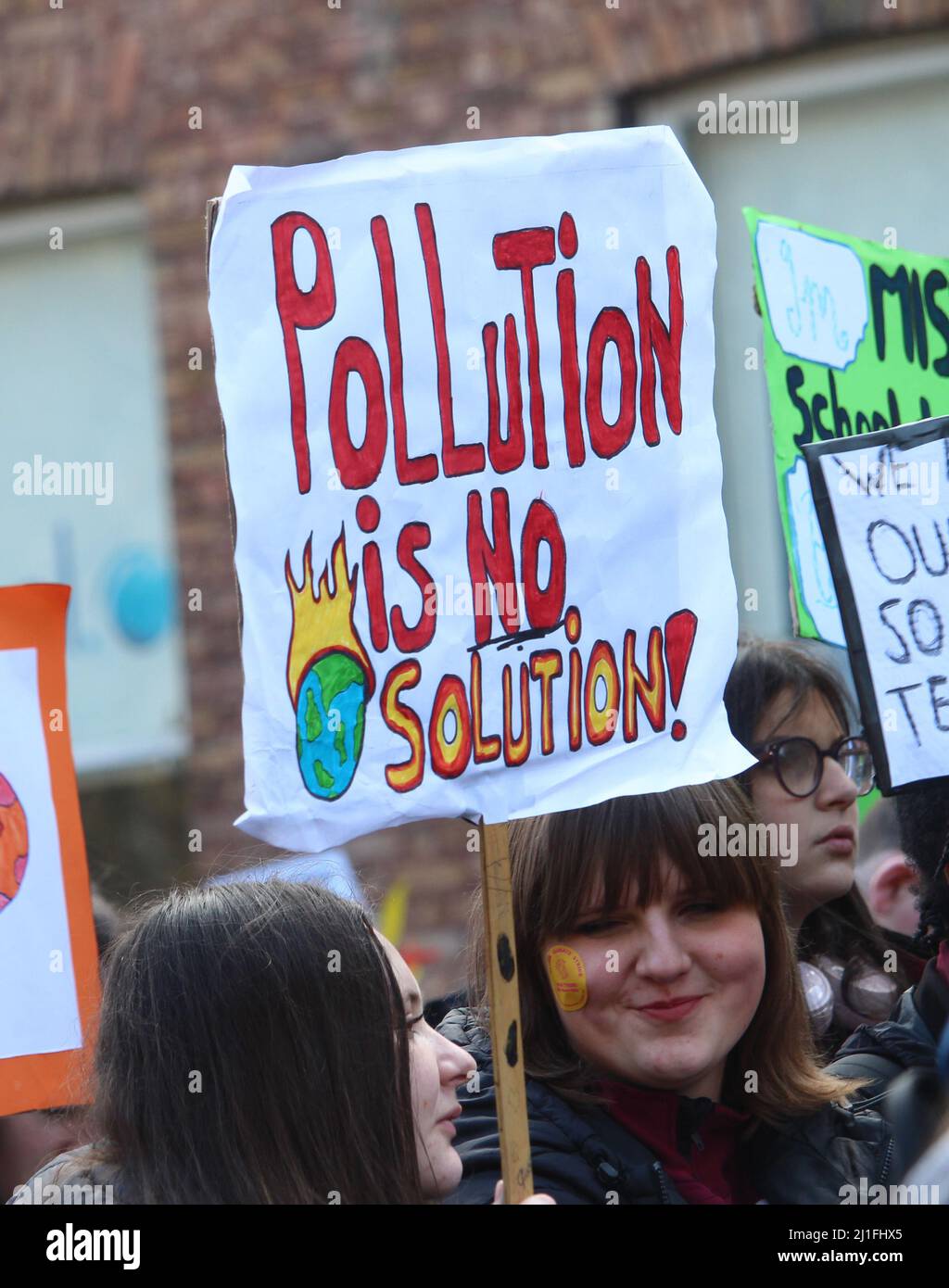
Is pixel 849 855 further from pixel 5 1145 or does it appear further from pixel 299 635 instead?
pixel 5 1145

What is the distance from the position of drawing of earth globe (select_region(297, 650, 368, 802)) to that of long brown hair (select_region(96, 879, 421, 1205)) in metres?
0.16

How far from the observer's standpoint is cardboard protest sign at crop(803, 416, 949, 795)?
7.49 feet

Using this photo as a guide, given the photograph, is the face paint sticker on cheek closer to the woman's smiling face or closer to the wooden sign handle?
the woman's smiling face

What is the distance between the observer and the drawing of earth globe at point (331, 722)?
2.04m

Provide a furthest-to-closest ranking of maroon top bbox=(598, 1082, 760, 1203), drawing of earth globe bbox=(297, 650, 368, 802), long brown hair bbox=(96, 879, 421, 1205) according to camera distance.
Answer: maroon top bbox=(598, 1082, 760, 1203) < drawing of earth globe bbox=(297, 650, 368, 802) < long brown hair bbox=(96, 879, 421, 1205)

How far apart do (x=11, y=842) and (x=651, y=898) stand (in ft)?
2.81

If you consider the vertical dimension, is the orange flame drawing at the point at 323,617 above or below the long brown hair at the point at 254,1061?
above

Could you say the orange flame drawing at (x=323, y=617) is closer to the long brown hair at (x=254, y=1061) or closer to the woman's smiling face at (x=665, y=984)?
the long brown hair at (x=254, y=1061)

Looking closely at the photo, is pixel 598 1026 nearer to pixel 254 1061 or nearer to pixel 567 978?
pixel 567 978

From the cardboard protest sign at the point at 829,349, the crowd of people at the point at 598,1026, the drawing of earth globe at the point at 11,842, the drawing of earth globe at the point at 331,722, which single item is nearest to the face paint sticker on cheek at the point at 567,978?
the crowd of people at the point at 598,1026

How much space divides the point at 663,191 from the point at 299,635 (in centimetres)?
67

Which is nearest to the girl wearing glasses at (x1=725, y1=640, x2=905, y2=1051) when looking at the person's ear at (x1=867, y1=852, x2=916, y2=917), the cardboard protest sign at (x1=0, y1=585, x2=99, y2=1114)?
the person's ear at (x1=867, y1=852, x2=916, y2=917)

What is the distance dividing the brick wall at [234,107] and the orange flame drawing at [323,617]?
139 inches

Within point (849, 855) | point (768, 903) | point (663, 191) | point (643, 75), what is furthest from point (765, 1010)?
point (643, 75)
